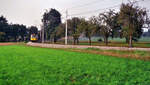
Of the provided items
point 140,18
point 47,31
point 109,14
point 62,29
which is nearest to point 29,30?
point 47,31

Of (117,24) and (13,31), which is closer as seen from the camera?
(117,24)

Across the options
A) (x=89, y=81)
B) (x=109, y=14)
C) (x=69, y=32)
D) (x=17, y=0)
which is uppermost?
(x=17, y=0)

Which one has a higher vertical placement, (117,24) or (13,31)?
(13,31)

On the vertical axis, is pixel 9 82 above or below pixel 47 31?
below

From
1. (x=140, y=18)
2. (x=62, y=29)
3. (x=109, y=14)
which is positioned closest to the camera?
(x=140, y=18)

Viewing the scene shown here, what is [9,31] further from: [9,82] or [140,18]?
[9,82]

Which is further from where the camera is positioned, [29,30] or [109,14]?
[29,30]

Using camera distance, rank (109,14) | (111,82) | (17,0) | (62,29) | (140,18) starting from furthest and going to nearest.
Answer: (62,29) < (109,14) < (17,0) < (140,18) < (111,82)

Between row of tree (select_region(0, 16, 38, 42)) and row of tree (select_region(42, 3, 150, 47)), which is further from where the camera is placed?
row of tree (select_region(0, 16, 38, 42))

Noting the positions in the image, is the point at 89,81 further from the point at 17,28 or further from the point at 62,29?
the point at 17,28

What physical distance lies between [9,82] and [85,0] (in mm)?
24088

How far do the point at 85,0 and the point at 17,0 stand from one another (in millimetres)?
12972

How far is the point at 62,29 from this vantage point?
1560 inches

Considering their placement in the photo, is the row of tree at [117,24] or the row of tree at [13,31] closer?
the row of tree at [117,24]
